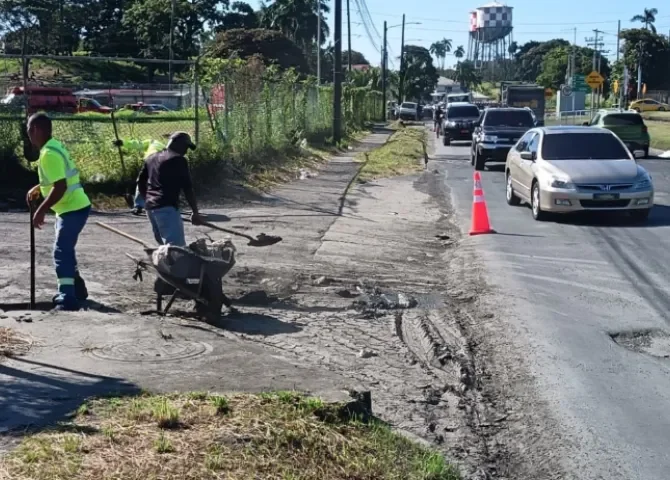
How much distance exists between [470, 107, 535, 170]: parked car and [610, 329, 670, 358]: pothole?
18.5m

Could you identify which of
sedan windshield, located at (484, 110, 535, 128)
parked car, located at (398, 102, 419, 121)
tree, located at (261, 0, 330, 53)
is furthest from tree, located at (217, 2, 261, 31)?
sedan windshield, located at (484, 110, 535, 128)

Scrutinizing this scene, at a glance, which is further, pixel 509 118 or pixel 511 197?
pixel 509 118

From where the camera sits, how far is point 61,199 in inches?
332

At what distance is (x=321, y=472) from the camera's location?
4684 millimetres

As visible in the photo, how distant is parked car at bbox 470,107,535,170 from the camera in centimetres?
2659

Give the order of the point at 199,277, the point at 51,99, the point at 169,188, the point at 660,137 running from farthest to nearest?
1. the point at 660,137
2. the point at 51,99
3. the point at 169,188
4. the point at 199,277

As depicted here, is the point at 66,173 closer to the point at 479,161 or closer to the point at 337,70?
the point at 479,161

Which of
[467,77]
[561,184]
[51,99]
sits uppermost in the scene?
[467,77]

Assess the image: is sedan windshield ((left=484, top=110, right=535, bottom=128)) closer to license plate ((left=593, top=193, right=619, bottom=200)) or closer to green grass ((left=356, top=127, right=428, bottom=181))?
green grass ((left=356, top=127, right=428, bottom=181))

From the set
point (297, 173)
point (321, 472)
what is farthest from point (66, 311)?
point (297, 173)

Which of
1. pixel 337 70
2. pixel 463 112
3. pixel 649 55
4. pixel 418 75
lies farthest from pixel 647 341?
pixel 418 75

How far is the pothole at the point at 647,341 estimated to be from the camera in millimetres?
7723

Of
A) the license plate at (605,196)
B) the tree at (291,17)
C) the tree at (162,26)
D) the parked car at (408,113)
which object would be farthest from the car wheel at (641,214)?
the tree at (291,17)

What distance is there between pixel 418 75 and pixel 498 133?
Result: 86.6 m
